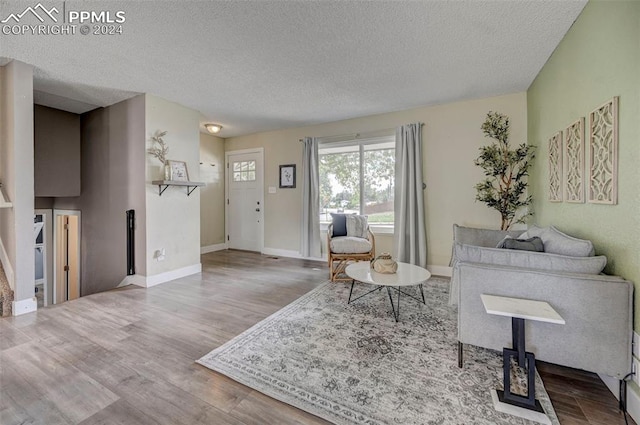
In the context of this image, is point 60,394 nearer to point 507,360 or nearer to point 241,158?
point 507,360

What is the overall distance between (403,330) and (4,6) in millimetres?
3702

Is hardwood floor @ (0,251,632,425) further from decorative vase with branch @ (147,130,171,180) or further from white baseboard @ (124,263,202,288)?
decorative vase with branch @ (147,130,171,180)

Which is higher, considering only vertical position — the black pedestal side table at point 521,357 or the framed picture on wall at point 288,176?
the framed picture on wall at point 288,176

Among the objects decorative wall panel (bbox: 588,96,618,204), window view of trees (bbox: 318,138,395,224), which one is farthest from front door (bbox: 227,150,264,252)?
decorative wall panel (bbox: 588,96,618,204)

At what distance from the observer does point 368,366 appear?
1.71m

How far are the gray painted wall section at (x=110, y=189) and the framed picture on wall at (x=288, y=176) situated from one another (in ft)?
7.46

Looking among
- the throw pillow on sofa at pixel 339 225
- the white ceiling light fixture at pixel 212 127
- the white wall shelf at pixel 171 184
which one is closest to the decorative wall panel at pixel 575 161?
the throw pillow on sofa at pixel 339 225

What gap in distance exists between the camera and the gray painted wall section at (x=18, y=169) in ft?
8.25

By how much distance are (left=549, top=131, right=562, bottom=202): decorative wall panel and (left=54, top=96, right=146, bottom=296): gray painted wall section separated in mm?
4475

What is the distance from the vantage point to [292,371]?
1.66m

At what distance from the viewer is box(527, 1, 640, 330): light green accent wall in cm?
140

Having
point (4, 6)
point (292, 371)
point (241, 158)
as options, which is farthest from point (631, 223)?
point (241, 158)

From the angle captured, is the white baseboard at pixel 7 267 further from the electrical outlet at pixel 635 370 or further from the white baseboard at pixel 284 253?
the electrical outlet at pixel 635 370

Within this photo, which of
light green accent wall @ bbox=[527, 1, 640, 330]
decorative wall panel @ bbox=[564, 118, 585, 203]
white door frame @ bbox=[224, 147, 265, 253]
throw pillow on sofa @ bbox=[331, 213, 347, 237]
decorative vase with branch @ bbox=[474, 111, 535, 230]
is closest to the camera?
light green accent wall @ bbox=[527, 1, 640, 330]
